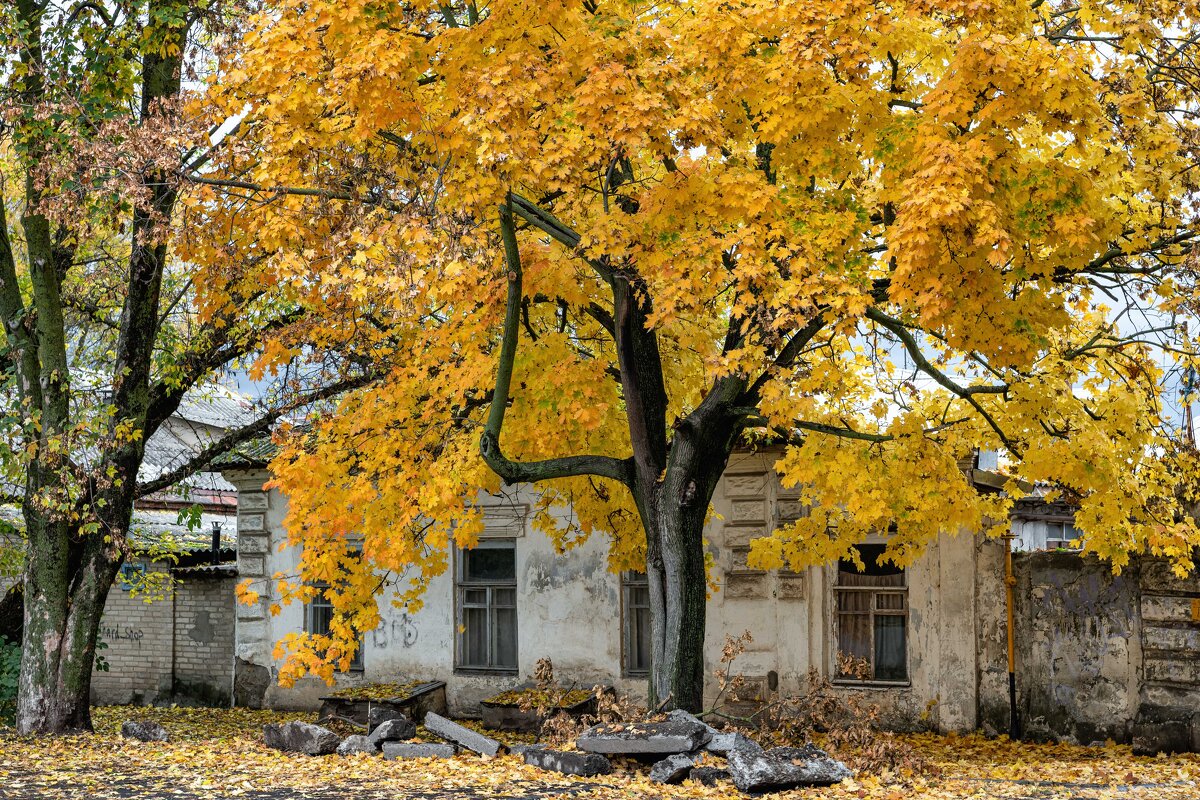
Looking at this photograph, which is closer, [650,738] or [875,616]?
[650,738]

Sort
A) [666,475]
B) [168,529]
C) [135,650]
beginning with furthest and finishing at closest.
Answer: [168,529] → [135,650] → [666,475]

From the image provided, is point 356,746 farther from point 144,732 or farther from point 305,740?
point 144,732

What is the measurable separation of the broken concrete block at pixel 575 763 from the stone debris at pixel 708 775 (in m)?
0.78

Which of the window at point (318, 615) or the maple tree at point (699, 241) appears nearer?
the maple tree at point (699, 241)

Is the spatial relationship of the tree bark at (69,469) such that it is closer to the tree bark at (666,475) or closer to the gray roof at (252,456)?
the gray roof at (252,456)

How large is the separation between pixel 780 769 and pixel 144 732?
24.6ft

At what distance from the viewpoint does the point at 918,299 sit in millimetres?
8688

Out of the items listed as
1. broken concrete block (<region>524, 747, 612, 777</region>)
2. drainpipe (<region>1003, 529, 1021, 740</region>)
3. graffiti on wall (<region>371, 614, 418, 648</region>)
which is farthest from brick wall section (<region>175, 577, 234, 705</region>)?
drainpipe (<region>1003, 529, 1021, 740</region>)

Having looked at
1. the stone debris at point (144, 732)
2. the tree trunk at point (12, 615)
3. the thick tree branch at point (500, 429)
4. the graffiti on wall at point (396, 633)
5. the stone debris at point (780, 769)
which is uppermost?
the thick tree branch at point (500, 429)

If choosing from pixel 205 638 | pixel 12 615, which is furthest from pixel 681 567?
pixel 205 638

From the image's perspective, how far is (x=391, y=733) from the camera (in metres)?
11.4

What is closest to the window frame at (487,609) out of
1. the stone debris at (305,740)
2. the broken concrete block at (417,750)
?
the stone debris at (305,740)

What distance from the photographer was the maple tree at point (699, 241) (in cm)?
882

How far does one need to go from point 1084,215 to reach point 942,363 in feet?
9.62
